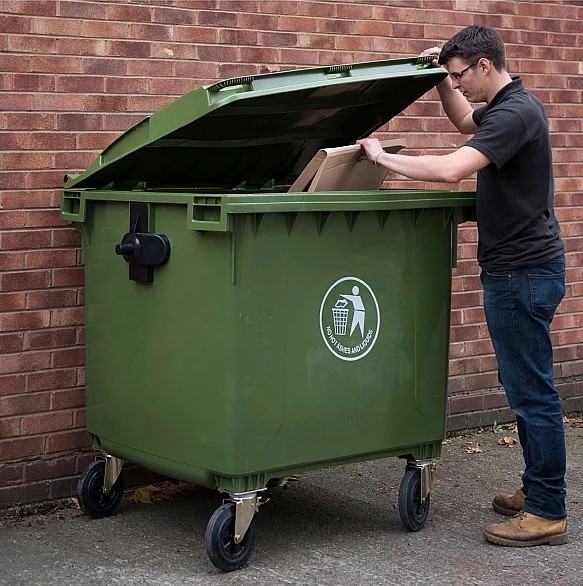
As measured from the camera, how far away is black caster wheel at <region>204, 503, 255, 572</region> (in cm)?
456

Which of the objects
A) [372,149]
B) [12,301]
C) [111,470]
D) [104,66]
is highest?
[104,66]

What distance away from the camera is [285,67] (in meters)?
6.02

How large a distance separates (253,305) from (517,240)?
109 cm

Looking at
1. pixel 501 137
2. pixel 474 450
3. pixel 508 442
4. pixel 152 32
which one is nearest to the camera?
pixel 501 137

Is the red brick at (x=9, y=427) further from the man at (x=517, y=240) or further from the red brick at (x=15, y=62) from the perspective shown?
the man at (x=517, y=240)

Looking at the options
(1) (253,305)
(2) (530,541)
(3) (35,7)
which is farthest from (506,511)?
(3) (35,7)

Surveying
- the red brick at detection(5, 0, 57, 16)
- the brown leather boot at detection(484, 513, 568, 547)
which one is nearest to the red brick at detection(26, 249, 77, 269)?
the red brick at detection(5, 0, 57, 16)

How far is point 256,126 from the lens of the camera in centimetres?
507

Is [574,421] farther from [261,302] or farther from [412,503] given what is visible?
[261,302]

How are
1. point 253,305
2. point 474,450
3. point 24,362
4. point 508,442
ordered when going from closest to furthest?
point 253,305 → point 24,362 → point 474,450 → point 508,442

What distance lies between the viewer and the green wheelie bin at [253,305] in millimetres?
4539

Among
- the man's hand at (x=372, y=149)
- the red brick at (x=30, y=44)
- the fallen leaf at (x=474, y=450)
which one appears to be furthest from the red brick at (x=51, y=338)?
the fallen leaf at (x=474, y=450)

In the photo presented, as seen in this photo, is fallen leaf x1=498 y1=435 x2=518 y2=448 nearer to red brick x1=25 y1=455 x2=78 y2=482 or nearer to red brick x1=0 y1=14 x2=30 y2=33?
red brick x1=25 y1=455 x2=78 y2=482

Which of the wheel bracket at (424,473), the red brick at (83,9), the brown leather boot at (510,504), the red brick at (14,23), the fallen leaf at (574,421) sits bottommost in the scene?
the brown leather boot at (510,504)
